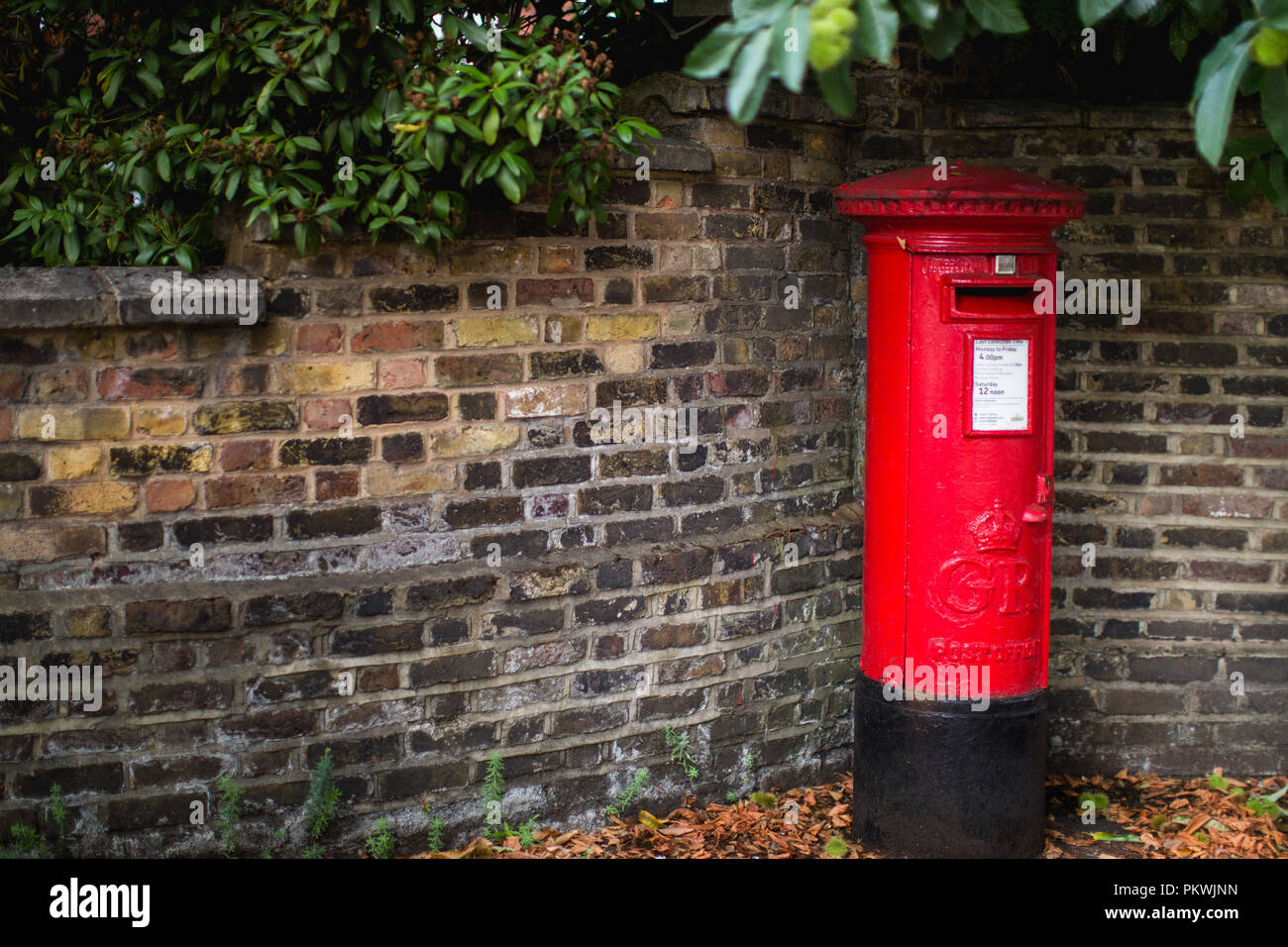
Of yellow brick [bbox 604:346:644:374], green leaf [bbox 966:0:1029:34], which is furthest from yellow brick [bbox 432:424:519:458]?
green leaf [bbox 966:0:1029:34]

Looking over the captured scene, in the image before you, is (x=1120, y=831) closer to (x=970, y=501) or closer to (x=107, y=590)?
(x=970, y=501)

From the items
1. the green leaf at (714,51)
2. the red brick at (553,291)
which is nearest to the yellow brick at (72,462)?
the red brick at (553,291)

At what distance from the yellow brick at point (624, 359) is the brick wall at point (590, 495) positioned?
1.1 inches

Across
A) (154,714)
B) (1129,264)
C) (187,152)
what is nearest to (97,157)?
(187,152)

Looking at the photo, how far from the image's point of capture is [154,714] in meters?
3.25

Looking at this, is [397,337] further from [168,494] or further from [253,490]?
[168,494]

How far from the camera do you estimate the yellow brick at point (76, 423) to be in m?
3.12

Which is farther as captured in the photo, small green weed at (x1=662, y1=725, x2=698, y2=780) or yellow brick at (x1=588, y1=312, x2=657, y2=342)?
small green weed at (x1=662, y1=725, x2=698, y2=780)

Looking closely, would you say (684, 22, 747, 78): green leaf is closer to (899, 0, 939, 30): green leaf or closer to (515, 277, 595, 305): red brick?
(899, 0, 939, 30): green leaf

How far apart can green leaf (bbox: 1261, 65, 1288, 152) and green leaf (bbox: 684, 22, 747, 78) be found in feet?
3.63

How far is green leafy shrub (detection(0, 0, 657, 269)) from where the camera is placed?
3293mm

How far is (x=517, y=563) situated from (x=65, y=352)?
4.39 feet

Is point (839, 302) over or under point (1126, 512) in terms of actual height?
over

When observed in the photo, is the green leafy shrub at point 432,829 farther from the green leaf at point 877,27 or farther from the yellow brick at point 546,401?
the green leaf at point 877,27
